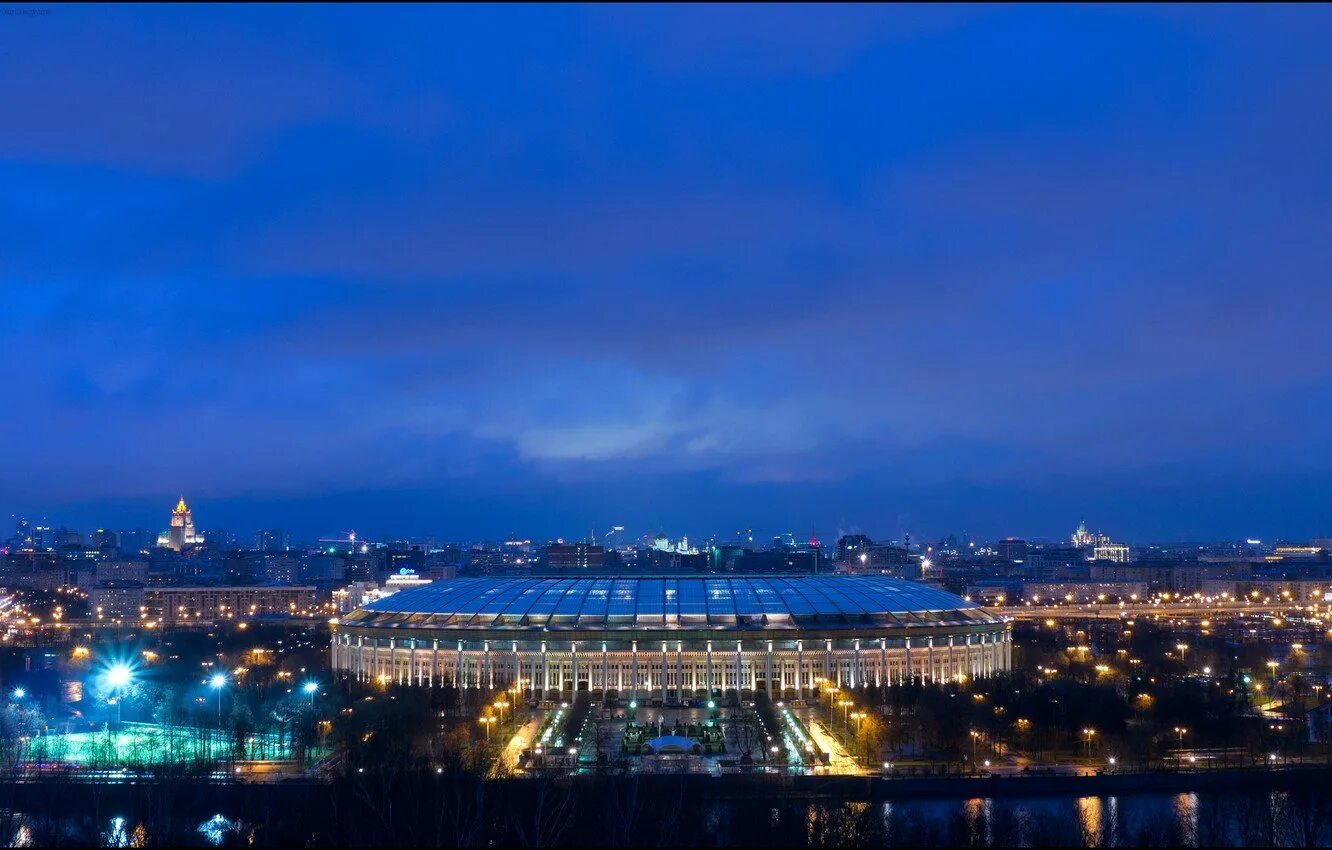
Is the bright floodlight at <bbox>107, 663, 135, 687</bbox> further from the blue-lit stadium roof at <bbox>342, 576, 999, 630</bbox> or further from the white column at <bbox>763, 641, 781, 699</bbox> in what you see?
the white column at <bbox>763, 641, 781, 699</bbox>

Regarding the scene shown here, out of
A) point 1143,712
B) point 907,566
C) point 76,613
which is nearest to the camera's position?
point 1143,712

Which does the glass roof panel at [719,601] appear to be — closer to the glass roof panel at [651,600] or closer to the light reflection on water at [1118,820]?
the glass roof panel at [651,600]

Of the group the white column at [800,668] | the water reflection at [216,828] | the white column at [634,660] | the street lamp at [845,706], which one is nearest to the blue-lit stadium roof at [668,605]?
the white column at [634,660]

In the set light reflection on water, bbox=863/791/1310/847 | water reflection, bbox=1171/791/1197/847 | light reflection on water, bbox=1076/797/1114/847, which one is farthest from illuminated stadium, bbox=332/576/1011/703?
water reflection, bbox=1171/791/1197/847

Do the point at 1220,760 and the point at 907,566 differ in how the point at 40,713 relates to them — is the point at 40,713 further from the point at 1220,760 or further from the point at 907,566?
the point at 907,566

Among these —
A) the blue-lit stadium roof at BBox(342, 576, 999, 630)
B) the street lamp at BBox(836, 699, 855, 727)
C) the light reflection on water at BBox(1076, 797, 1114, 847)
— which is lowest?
the light reflection on water at BBox(1076, 797, 1114, 847)

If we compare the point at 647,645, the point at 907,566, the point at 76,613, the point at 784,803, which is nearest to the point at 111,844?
the point at 784,803
